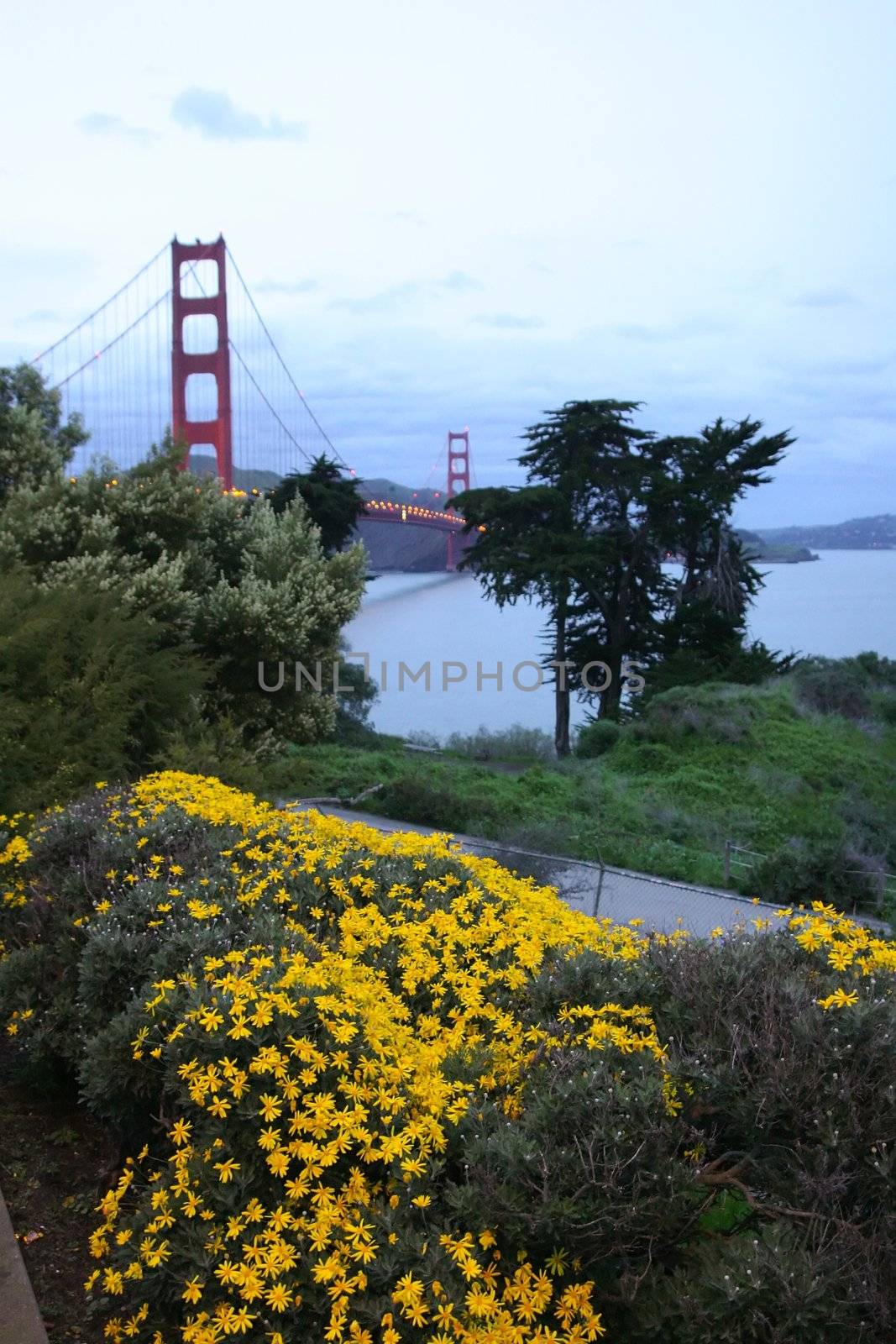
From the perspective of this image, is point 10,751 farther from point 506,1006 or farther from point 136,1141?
point 506,1006

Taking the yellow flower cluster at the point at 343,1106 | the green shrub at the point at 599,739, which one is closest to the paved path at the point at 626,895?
the yellow flower cluster at the point at 343,1106

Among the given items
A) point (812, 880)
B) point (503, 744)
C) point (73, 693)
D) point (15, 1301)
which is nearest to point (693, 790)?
point (503, 744)

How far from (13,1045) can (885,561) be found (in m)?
48.2

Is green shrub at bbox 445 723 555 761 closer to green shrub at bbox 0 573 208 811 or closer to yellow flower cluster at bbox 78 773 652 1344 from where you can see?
green shrub at bbox 0 573 208 811

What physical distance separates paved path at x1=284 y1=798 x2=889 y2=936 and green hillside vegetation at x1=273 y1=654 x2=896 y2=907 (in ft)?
1.62

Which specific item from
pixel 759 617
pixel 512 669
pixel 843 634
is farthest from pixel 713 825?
pixel 759 617

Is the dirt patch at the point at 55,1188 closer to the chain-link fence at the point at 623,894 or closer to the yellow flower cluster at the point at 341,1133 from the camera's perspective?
the yellow flower cluster at the point at 341,1133

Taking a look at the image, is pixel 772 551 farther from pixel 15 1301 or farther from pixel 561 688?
pixel 15 1301

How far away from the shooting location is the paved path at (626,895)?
891 cm

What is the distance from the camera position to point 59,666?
5.86 m

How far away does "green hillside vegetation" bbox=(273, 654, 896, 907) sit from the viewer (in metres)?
11.4

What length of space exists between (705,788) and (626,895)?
760 cm

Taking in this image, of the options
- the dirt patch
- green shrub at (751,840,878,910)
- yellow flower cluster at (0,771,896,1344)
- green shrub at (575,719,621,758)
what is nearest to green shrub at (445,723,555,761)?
green shrub at (575,719,621,758)

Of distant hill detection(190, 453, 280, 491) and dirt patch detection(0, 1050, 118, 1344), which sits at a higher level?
distant hill detection(190, 453, 280, 491)
